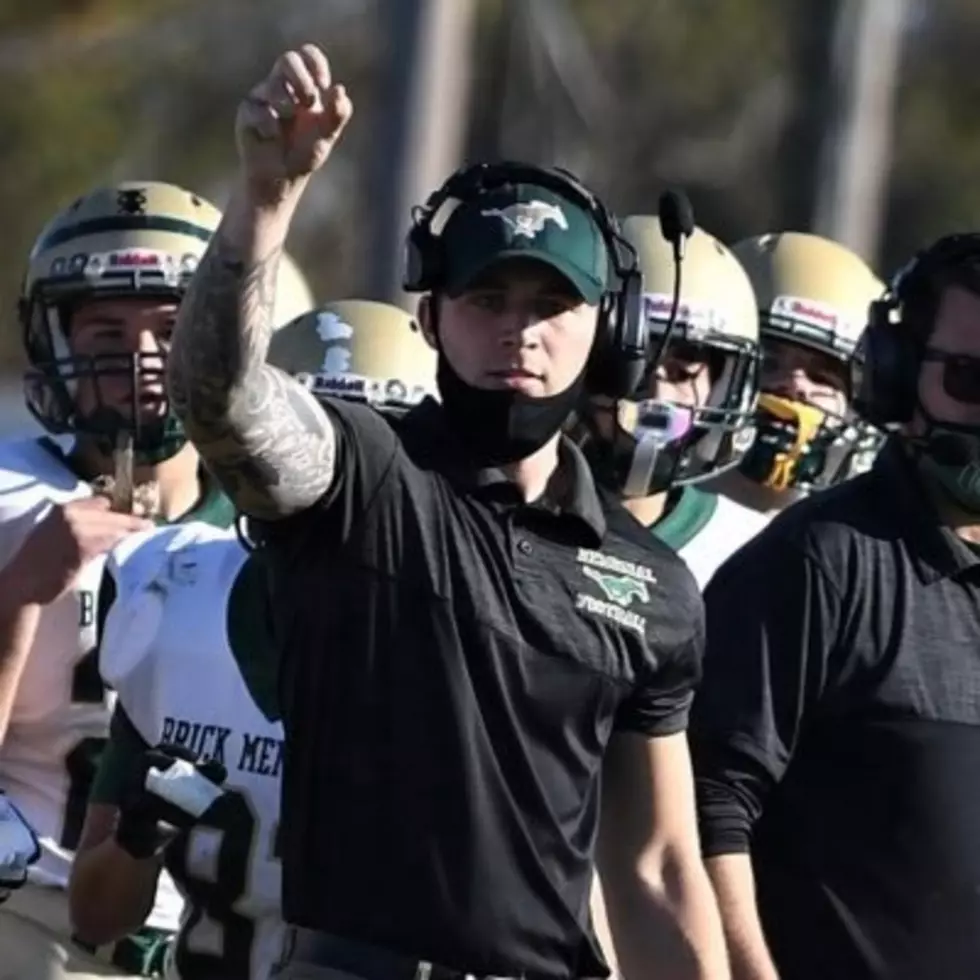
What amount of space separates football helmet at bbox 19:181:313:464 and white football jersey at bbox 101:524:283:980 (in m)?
0.64

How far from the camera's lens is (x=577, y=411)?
6.93m

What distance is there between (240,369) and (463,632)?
1.83 feet

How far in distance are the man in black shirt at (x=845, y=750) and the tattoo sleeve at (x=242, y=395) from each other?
1.13 metres

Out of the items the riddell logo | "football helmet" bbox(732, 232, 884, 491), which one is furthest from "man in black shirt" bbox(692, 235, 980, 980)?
the riddell logo

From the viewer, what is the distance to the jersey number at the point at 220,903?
606 cm

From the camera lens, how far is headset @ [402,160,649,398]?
5438 millimetres

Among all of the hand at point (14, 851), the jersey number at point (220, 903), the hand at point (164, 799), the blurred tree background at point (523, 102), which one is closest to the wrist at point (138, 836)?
the hand at point (164, 799)

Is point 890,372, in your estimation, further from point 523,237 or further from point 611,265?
point 523,237

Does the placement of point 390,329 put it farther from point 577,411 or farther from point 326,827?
point 326,827

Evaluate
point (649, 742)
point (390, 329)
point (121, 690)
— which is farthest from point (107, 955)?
point (649, 742)

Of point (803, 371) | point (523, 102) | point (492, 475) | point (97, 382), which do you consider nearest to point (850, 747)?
point (492, 475)

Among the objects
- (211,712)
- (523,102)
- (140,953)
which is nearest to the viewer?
(211,712)

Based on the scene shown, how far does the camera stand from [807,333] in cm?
837

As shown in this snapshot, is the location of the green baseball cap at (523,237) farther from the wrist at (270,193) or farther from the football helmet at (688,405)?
the football helmet at (688,405)
